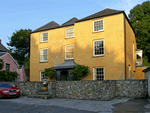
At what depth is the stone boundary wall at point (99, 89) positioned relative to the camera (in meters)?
12.7

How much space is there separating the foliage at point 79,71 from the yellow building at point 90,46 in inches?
24.1

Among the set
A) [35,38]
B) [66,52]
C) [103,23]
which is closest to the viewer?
[103,23]

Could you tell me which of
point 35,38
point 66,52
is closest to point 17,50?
point 35,38

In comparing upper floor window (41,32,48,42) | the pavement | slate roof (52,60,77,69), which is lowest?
the pavement

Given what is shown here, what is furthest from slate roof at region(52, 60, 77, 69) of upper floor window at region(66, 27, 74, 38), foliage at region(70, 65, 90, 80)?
upper floor window at region(66, 27, 74, 38)

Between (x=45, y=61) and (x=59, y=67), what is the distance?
4021mm

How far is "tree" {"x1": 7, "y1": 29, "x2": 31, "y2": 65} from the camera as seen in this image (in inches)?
1646

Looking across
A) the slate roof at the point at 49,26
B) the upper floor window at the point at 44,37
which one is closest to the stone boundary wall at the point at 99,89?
the upper floor window at the point at 44,37

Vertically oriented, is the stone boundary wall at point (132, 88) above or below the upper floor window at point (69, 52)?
below

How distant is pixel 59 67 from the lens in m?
20.0

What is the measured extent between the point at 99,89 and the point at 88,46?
7841mm

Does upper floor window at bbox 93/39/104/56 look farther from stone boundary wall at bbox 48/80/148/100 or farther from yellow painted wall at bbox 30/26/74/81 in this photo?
stone boundary wall at bbox 48/80/148/100

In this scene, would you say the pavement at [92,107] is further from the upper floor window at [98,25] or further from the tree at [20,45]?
the tree at [20,45]

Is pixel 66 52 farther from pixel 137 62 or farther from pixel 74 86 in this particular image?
pixel 137 62
